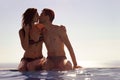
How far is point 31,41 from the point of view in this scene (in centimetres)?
1132

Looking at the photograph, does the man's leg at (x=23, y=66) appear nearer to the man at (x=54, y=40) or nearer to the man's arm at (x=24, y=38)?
the man's arm at (x=24, y=38)

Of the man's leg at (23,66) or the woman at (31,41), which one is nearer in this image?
the woman at (31,41)

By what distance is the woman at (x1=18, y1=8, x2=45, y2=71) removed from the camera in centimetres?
1111

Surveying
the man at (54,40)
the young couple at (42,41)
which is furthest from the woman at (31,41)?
the man at (54,40)

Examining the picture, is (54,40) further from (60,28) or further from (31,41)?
(31,41)

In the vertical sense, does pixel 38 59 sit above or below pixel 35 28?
below

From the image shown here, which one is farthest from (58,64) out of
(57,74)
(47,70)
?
A: (57,74)

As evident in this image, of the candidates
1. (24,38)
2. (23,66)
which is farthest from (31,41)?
(23,66)

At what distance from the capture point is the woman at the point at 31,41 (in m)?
11.1

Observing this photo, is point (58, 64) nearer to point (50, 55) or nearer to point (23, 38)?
point (50, 55)

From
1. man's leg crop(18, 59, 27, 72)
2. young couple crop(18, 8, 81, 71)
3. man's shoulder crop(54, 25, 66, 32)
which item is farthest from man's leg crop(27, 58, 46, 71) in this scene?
man's shoulder crop(54, 25, 66, 32)

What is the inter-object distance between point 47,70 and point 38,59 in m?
0.57

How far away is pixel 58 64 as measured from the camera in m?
11.0

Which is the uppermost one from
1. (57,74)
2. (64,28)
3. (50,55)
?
(64,28)
